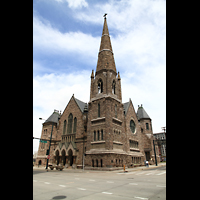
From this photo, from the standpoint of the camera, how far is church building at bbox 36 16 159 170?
2834 centimetres

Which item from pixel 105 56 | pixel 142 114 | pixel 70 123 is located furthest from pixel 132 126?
pixel 105 56

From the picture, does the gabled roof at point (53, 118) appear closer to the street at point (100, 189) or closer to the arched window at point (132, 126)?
the arched window at point (132, 126)

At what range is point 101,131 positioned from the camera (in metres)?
29.4

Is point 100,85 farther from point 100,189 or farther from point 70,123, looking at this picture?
point 100,189

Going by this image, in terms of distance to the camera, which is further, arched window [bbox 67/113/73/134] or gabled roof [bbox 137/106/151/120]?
gabled roof [bbox 137/106/151/120]

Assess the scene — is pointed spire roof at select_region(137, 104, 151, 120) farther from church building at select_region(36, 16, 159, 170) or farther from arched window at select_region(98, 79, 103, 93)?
arched window at select_region(98, 79, 103, 93)

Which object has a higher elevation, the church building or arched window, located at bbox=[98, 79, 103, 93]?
arched window, located at bbox=[98, 79, 103, 93]

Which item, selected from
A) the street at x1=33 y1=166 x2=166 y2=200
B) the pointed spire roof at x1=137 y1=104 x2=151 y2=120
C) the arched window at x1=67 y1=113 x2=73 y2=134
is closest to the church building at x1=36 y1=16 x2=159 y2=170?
the arched window at x1=67 y1=113 x2=73 y2=134

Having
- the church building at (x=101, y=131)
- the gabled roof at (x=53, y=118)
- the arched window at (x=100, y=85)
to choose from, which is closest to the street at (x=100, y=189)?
the church building at (x=101, y=131)

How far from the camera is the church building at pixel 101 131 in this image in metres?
28.3

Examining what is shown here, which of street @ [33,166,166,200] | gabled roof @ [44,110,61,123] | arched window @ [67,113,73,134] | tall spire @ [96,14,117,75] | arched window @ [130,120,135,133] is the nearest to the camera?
street @ [33,166,166,200]
